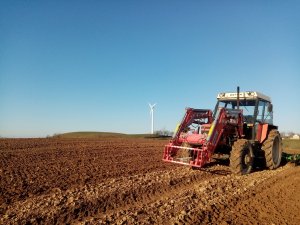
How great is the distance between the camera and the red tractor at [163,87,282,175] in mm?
9941

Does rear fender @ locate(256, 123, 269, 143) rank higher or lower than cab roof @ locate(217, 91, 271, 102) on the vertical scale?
lower

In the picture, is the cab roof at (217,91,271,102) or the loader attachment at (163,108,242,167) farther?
the cab roof at (217,91,271,102)

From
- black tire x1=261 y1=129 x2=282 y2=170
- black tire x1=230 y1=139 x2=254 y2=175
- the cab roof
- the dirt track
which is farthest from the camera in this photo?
the cab roof

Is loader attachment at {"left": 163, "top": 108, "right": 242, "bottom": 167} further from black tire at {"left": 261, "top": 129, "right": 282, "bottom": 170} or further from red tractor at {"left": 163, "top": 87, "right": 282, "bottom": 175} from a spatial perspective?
black tire at {"left": 261, "top": 129, "right": 282, "bottom": 170}

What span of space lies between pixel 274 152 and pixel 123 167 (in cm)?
576

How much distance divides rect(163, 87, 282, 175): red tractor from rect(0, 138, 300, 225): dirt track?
0.55 meters

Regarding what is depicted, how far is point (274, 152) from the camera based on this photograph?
483 inches

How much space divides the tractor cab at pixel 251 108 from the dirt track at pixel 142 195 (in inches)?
63.0

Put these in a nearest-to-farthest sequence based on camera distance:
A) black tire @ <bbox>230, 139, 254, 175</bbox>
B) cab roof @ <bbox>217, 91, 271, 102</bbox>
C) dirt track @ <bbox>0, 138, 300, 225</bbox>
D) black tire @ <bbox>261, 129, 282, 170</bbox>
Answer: dirt track @ <bbox>0, 138, 300, 225</bbox>
black tire @ <bbox>230, 139, 254, 175</bbox>
black tire @ <bbox>261, 129, 282, 170</bbox>
cab roof @ <bbox>217, 91, 271, 102</bbox>

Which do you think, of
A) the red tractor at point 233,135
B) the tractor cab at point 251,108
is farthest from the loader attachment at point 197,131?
the tractor cab at point 251,108

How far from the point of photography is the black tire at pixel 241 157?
989 cm

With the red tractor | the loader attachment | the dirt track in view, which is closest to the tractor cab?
the red tractor

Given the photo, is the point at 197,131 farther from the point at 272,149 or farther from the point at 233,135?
the point at 272,149

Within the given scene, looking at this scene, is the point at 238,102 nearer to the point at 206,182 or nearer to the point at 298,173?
the point at 298,173
